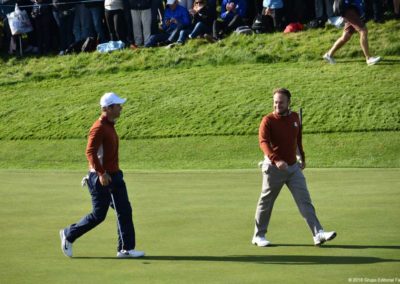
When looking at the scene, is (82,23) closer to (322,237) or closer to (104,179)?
(104,179)

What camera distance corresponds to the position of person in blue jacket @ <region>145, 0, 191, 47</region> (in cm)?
3011

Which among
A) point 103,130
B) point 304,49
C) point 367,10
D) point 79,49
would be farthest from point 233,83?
point 103,130

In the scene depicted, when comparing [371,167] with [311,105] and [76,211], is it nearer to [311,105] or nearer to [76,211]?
[311,105]

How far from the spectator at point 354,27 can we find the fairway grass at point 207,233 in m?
6.53

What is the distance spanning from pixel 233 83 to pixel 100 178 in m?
16.1

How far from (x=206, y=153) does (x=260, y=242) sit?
11.2 m

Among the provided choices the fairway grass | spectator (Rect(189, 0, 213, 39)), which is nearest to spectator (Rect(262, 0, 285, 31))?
spectator (Rect(189, 0, 213, 39))

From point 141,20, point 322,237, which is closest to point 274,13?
point 141,20

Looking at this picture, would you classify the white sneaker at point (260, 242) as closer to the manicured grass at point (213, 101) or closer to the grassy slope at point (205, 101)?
the grassy slope at point (205, 101)

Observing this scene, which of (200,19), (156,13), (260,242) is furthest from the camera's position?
(156,13)

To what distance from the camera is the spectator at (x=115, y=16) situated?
100 feet

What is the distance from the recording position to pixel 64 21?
3247 cm

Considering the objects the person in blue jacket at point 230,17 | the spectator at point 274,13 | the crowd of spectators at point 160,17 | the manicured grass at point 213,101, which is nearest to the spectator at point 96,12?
the crowd of spectators at point 160,17

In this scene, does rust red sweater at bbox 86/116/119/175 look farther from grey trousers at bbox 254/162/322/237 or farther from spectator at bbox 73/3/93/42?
spectator at bbox 73/3/93/42
